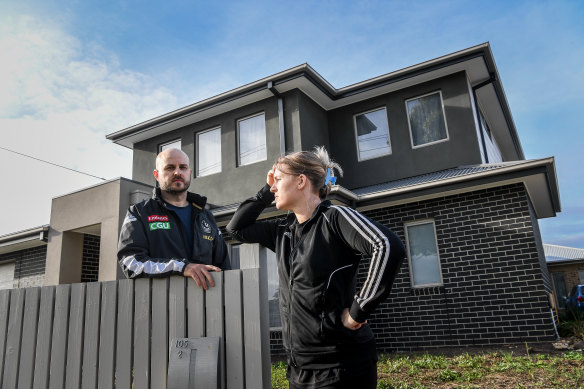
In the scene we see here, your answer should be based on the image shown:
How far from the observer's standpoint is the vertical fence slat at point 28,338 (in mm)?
2653

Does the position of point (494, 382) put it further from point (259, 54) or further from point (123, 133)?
point (123, 133)

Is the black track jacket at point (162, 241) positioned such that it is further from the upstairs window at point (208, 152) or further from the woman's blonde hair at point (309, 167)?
the upstairs window at point (208, 152)

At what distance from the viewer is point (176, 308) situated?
7.41 feet

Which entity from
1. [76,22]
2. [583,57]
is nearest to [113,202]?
[76,22]

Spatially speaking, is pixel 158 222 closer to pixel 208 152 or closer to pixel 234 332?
pixel 234 332

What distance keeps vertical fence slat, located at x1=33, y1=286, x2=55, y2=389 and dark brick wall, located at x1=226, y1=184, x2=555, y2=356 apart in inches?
264

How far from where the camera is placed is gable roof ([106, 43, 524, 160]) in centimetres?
1003

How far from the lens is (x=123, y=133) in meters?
13.2

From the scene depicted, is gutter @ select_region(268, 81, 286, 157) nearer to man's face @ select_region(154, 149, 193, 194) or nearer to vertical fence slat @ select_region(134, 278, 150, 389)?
man's face @ select_region(154, 149, 193, 194)

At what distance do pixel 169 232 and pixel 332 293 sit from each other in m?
1.31

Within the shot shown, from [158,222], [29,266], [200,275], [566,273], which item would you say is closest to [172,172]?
[158,222]

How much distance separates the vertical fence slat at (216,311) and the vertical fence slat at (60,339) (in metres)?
1.01

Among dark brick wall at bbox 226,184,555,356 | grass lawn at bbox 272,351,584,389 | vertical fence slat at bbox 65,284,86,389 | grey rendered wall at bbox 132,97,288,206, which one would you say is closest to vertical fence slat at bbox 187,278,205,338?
vertical fence slat at bbox 65,284,86,389

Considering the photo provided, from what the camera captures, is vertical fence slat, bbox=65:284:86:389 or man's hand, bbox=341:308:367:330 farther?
vertical fence slat, bbox=65:284:86:389
